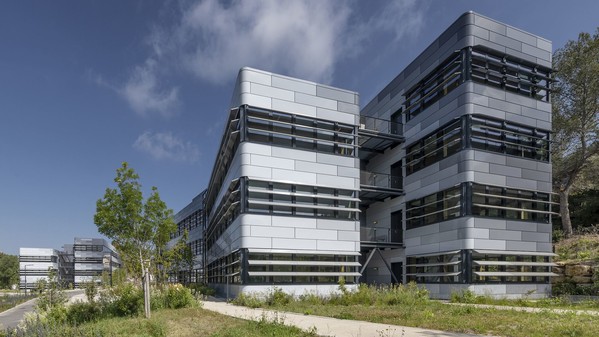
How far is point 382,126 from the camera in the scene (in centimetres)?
2981

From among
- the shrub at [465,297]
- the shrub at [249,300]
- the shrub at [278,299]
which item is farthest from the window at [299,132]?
the shrub at [465,297]

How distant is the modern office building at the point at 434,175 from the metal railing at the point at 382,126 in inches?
101

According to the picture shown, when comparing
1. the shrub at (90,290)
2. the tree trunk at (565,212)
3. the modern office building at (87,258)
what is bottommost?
the modern office building at (87,258)

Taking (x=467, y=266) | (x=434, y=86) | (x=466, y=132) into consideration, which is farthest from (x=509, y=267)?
(x=434, y=86)

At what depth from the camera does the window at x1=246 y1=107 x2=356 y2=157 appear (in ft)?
75.4

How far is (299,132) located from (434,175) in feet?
28.7

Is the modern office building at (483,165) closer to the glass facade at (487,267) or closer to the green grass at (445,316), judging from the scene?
the glass facade at (487,267)

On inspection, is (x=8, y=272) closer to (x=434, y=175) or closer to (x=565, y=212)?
(x=434, y=175)

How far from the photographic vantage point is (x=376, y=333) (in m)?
10.4

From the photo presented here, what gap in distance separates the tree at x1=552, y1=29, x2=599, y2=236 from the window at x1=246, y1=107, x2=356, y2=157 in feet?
60.2

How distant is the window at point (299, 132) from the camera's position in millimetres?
22969

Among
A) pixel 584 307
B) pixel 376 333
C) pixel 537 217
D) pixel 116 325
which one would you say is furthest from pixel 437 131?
pixel 116 325

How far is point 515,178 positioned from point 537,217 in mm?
2866

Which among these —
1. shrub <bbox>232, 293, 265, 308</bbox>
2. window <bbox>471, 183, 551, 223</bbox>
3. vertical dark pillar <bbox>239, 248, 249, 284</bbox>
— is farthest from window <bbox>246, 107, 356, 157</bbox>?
shrub <bbox>232, 293, 265, 308</bbox>
